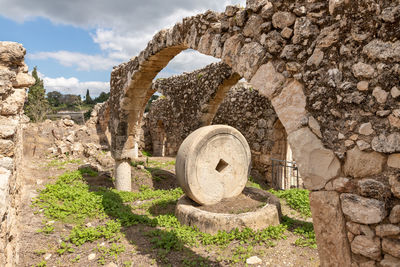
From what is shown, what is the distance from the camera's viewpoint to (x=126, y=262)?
3.78m

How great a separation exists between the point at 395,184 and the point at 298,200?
4806mm

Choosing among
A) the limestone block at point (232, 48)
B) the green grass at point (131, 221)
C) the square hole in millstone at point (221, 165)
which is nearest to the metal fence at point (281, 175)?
the green grass at point (131, 221)

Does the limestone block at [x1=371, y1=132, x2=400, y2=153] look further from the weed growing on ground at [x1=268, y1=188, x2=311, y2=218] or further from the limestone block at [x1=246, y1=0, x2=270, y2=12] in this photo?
the weed growing on ground at [x1=268, y1=188, x2=311, y2=218]

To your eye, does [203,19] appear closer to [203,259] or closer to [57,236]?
[203,259]

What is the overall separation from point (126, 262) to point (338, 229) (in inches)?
115

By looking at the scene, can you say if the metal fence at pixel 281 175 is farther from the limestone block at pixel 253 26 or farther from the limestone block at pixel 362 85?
the limestone block at pixel 362 85

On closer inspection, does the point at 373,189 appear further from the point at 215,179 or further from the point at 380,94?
the point at 215,179

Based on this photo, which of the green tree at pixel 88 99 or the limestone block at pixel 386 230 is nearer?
the limestone block at pixel 386 230

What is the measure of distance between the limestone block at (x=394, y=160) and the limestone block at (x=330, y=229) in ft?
1.50

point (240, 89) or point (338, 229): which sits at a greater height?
point (240, 89)

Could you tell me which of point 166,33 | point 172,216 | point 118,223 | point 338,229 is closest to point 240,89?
point 166,33

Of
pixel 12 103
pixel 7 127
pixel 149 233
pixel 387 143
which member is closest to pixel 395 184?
pixel 387 143

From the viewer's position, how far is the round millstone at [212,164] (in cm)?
518

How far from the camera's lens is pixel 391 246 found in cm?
188
